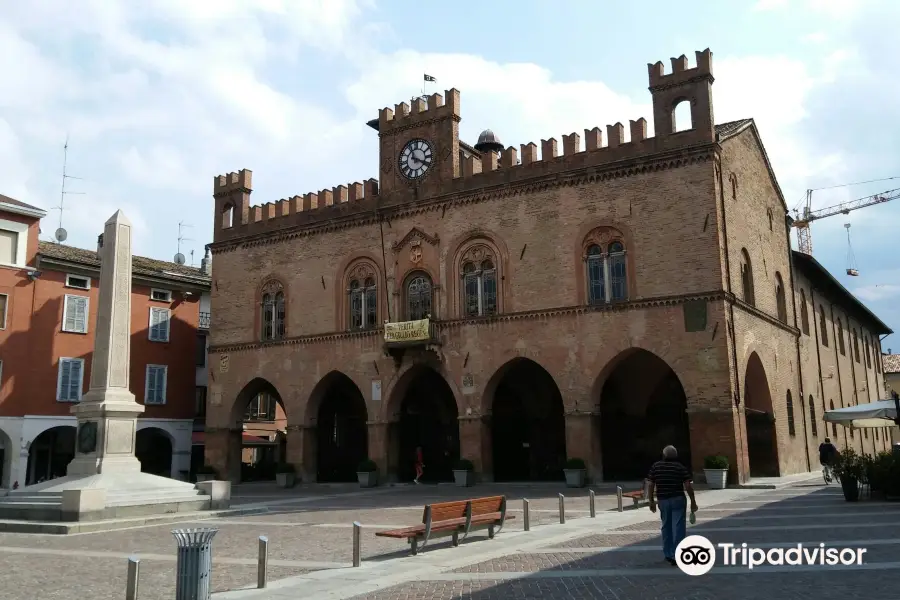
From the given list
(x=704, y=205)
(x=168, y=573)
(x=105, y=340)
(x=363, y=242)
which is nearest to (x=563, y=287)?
(x=704, y=205)

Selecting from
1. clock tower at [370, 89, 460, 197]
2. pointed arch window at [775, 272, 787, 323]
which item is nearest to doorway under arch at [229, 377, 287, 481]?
clock tower at [370, 89, 460, 197]

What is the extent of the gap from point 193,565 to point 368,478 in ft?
69.4

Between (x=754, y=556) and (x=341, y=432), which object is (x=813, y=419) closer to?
(x=341, y=432)

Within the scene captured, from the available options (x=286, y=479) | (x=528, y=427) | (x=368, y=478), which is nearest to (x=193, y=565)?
(x=368, y=478)

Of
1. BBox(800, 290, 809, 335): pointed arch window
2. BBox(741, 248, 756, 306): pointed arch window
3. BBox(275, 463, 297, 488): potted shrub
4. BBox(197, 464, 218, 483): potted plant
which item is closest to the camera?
BBox(741, 248, 756, 306): pointed arch window

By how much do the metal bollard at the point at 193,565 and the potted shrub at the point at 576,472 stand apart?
17710mm

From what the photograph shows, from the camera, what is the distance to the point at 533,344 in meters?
26.3

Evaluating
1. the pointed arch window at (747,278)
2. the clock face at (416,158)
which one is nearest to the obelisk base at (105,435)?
the clock face at (416,158)

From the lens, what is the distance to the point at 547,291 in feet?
86.6

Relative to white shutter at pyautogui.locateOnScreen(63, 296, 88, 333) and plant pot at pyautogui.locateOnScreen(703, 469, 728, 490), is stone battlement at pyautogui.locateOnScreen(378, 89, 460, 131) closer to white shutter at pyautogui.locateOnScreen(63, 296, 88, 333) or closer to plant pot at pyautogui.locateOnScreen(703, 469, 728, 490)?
white shutter at pyautogui.locateOnScreen(63, 296, 88, 333)

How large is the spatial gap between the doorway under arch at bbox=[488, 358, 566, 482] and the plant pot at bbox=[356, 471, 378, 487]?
4494 millimetres

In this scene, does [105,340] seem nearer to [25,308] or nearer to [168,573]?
[168,573]

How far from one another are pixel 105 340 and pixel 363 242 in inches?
518

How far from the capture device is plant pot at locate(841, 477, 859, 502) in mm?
17359
